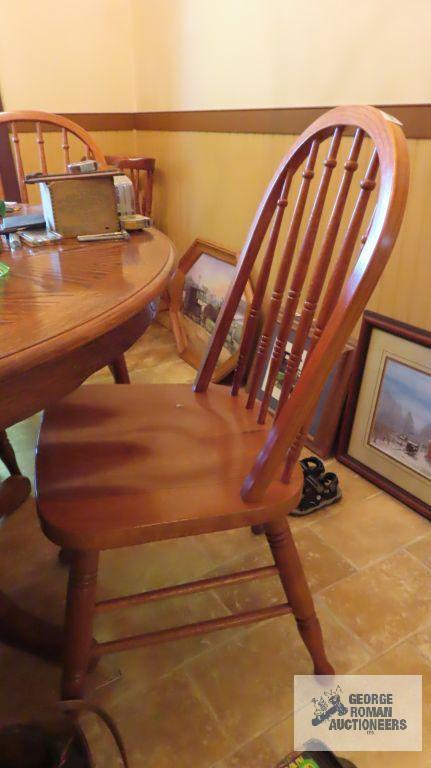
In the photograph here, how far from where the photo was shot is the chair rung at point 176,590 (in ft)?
3.06

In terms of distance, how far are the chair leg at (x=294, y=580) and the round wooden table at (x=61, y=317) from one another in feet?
1.49

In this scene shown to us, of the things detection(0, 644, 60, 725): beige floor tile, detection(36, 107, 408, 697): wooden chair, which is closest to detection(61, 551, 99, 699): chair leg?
detection(36, 107, 408, 697): wooden chair

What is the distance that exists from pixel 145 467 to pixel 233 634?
55 cm

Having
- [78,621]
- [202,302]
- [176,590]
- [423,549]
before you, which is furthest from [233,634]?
[202,302]

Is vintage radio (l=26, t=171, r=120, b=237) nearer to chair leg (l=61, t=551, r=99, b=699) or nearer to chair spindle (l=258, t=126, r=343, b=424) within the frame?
chair spindle (l=258, t=126, r=343, b=424)

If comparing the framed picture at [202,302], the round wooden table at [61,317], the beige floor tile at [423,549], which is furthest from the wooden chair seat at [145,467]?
the framed picture at [202,302]

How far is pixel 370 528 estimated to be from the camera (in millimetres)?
1548

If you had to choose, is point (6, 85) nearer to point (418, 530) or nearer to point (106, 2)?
point (106, 2)

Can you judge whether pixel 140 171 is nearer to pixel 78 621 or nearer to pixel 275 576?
pixel 275 576

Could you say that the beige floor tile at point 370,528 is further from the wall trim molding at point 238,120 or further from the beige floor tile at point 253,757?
the wall trim molding at point 238,120

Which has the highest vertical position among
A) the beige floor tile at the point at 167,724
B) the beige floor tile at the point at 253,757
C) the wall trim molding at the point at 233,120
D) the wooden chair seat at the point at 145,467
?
the wall trim molding at the point at 233,120

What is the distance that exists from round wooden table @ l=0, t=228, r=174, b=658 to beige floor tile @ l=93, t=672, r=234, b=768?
0.19 meters

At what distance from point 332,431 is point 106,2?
8.10 ft

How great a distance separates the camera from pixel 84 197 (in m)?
1.09
